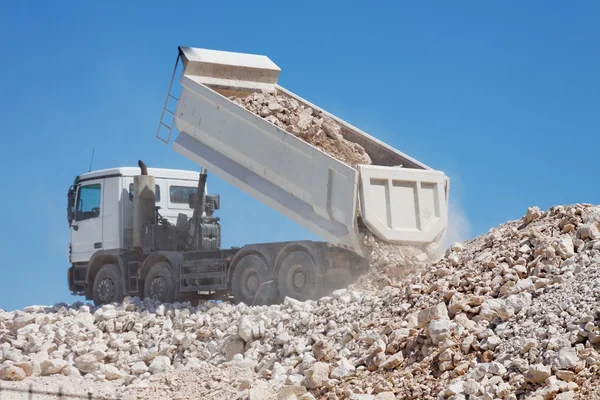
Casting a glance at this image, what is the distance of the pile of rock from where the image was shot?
13.0m

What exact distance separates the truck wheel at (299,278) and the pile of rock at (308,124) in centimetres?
160

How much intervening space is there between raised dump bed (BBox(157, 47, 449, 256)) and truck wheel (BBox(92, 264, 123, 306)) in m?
3.03

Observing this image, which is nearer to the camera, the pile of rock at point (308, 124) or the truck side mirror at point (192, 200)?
the pile of rock at point (308, 124)

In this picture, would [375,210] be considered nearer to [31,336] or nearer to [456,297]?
[456,297]

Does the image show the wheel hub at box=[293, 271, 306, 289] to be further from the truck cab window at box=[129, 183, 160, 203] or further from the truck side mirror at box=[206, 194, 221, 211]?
the truck cab window at box=[129, 183, 160, 203]

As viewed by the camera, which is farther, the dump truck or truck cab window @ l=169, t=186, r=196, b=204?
truck cab window @ l=169, t=186, r=196, b=204

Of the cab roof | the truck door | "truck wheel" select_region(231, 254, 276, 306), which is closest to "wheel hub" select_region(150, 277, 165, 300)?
the truck door

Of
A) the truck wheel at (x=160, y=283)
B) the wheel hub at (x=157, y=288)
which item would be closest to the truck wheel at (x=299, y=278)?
the truck wheel at (x=160, y=283)

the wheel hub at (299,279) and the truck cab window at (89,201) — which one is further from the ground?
the truck cab window at (89,201)

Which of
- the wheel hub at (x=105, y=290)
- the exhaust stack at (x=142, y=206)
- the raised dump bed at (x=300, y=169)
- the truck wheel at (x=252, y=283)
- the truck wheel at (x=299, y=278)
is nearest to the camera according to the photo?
the raised dump bed at (x=300, y=169)

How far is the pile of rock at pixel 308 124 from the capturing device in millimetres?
13023

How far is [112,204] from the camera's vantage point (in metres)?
16.0

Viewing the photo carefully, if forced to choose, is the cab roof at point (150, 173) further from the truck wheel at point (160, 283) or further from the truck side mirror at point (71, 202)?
the truck wheel at point (160, 283)

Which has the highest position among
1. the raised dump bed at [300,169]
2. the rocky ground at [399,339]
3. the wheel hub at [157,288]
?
→ the raised dump bed at [300,169]
